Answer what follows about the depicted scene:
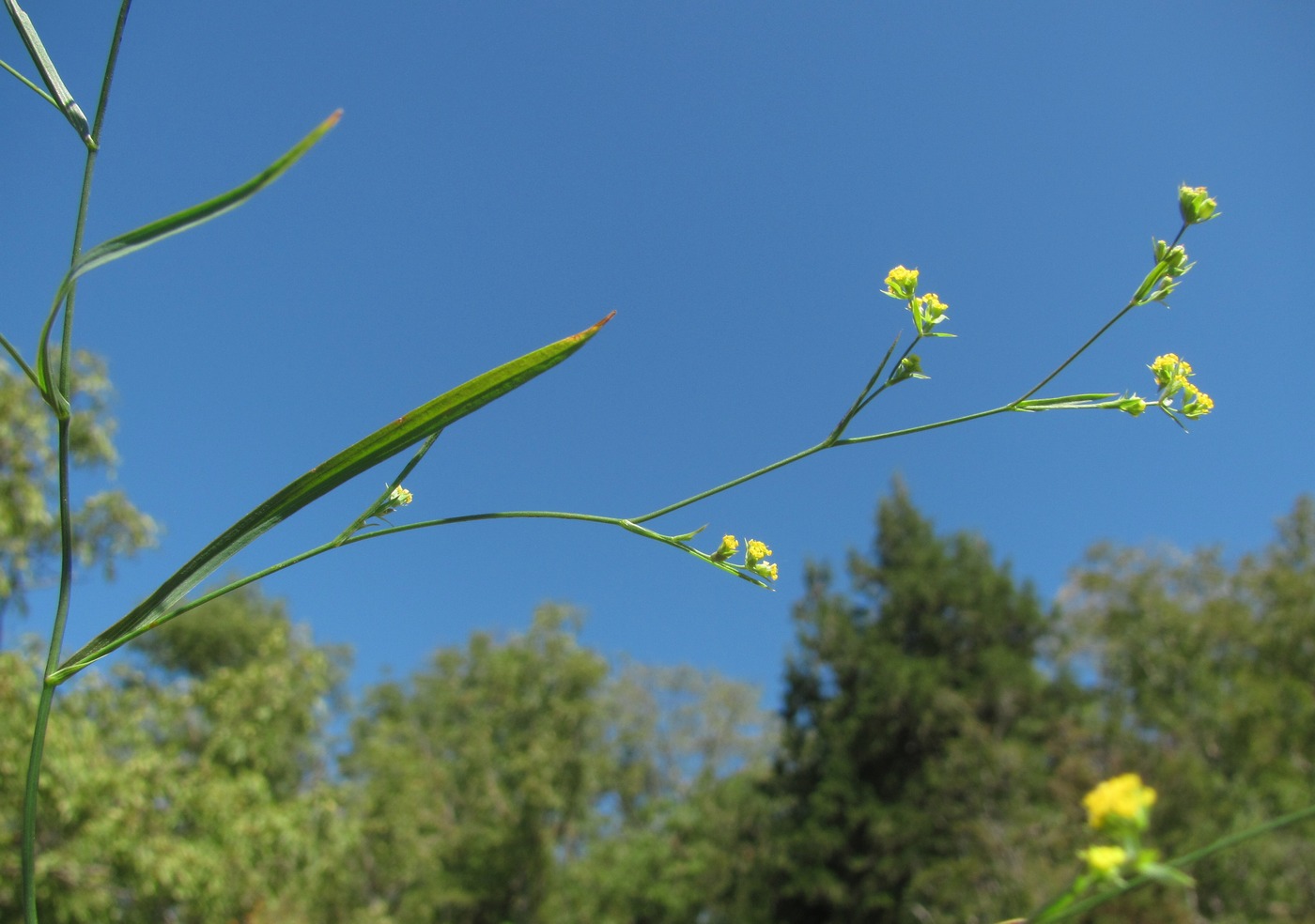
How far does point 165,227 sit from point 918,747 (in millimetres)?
14070

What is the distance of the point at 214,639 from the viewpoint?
17.4m

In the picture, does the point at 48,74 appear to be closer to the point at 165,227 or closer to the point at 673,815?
the point at 165,227

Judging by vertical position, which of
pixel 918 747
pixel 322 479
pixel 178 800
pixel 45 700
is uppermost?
pixel 918 747

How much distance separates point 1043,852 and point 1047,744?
1954 millimetres

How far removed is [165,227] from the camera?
389 millimetres

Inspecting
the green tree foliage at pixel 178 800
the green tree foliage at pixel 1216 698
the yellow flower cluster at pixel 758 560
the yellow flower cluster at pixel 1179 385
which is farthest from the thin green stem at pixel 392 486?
the green tree foliage at pixel 1216 698

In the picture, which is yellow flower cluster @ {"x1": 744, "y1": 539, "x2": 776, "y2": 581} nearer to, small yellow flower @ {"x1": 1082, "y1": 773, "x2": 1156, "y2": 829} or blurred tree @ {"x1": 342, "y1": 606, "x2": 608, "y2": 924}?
small yellow flower @ {"x1": 1082, "y1": 773, "x2": 1156, "y2": 829}

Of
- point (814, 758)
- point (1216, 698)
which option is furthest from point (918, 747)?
point (1216, 698)

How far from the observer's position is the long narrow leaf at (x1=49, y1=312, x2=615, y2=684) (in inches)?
17.2

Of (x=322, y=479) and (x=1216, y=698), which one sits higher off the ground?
(x=1216, y=698)

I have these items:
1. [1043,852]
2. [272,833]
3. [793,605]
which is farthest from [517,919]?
[272,833]

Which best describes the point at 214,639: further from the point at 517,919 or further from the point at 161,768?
the point at 161,768

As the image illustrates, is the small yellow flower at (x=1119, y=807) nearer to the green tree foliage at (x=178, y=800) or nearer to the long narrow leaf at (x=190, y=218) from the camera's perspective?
the long narrow leaf at (x=190, y=218)

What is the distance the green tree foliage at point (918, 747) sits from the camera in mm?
10875
